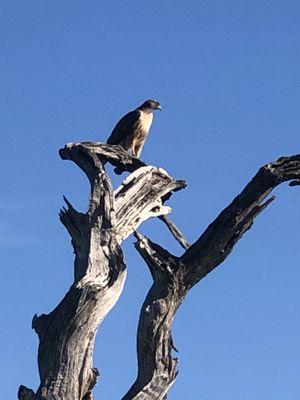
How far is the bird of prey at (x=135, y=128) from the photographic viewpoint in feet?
43.7

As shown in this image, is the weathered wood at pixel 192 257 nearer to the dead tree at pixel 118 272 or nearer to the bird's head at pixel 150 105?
the dead tree at pixel 118 272

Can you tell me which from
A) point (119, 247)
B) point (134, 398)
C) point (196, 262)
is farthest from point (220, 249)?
point (134, 398)

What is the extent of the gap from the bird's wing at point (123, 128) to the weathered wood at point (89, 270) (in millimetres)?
3239

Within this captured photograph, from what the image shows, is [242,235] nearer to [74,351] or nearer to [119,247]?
[119,247]

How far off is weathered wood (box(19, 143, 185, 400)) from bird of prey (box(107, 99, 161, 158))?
3.30m

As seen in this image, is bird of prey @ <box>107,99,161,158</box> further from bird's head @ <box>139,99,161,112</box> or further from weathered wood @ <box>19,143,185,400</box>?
weathered wood @ <box>19,143,185,400</box>

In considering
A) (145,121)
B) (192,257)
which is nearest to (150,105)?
(145,121)

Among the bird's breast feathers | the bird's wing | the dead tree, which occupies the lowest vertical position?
the dead tree

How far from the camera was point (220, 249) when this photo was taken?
343 inches

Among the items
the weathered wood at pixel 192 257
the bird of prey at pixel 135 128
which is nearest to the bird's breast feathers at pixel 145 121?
the bird of prey at pixel 135 128

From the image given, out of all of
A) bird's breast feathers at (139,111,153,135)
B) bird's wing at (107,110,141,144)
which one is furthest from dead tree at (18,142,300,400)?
bird's breast feathers at (139,111,153,135)

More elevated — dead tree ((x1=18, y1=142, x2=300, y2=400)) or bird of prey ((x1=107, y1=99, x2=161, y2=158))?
bird of prey ((x1=107, y1=99, x2=161, y2=158))

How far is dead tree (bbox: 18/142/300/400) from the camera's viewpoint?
7891 millimetres

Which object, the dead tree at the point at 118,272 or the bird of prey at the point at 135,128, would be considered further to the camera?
the bird of prey at the point at 135,128
